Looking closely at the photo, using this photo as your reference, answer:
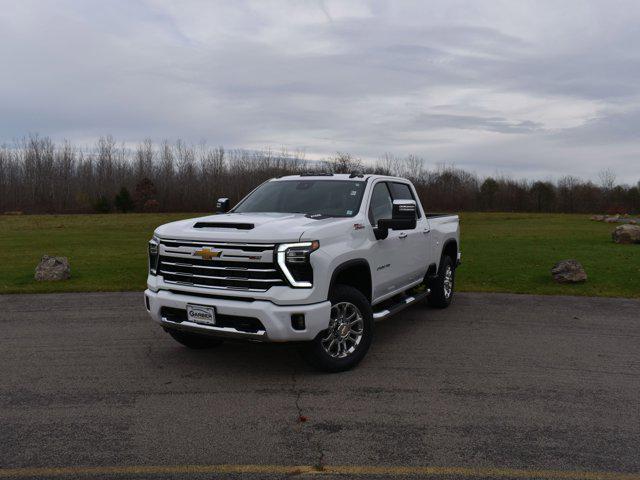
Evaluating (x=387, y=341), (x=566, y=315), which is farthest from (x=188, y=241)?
(x=566, y=315)

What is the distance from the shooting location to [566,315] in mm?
8547

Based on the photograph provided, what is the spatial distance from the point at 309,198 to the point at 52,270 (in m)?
7.65

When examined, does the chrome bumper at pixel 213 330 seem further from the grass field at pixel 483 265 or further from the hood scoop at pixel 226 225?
the grass field at pixel 483 265

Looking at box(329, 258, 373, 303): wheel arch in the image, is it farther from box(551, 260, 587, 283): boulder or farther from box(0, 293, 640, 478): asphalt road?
box(551, 260, 587, 283): boulder

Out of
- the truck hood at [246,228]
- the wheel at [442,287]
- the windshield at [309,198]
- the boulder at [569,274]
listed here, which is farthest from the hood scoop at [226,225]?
A: the boulder at [569,274]

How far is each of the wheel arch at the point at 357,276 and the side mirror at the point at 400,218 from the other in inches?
18.7

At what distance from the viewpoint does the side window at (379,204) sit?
21.1 feet

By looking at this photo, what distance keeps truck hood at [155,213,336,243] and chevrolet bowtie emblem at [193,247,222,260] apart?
0.35ft

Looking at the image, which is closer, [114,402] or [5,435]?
[5,435]

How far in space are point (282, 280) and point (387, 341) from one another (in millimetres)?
2407

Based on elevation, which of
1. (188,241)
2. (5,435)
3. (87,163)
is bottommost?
(5,435)

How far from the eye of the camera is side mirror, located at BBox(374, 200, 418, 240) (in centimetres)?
589

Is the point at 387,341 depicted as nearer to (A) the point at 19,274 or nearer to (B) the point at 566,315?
(B) the point at 566,315

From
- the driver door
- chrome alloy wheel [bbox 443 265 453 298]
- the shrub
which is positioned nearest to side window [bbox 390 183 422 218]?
the driver door
